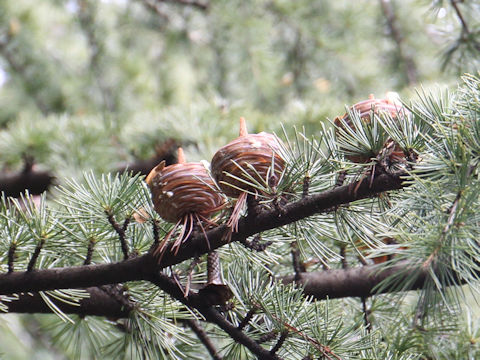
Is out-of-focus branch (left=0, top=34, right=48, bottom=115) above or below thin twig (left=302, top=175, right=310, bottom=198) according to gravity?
above

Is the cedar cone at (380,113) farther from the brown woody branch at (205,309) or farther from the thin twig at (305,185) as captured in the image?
the brown woody branch at (205,309)

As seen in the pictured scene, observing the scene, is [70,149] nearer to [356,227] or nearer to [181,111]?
[181,111]

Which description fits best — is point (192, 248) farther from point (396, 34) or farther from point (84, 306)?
point (396, 34)

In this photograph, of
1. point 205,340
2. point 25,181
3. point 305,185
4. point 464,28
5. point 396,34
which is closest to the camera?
point 305,185

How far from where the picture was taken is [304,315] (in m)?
0.49

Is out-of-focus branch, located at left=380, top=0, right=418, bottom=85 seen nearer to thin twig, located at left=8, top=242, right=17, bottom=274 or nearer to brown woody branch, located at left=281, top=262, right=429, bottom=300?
brown woody branch, located at left=281, top=262, right=429, bottom=300

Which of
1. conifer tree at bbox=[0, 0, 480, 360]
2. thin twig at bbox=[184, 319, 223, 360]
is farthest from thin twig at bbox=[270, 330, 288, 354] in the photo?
thin twig at bbox=[184, 319, 223, 360]


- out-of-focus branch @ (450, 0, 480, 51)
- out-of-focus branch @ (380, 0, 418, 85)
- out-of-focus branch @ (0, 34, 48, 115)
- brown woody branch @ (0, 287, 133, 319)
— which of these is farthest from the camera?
out-of-focus branch @ (0, 34, 48, 115)

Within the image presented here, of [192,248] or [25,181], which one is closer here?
[192,248]

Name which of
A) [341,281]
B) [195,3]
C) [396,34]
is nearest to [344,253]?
[341,281]

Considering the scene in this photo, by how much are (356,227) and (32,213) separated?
307 mm

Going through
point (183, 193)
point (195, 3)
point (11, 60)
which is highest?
point (195, 3)

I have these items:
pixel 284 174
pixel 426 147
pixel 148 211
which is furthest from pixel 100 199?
pixel 426 147

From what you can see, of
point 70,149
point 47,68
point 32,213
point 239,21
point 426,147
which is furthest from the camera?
point 47,68
